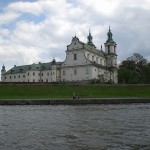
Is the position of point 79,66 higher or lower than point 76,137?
higher

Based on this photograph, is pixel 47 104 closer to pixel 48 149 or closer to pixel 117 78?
pixel 48 149

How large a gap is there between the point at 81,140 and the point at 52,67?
123m

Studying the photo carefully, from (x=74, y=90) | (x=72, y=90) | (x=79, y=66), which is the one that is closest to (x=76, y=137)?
(x=72, y=90)

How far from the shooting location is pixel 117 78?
135500mm

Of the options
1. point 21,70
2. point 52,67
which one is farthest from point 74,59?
point 21,70

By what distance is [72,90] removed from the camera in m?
72.9

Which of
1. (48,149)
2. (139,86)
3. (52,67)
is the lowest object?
(48,149)

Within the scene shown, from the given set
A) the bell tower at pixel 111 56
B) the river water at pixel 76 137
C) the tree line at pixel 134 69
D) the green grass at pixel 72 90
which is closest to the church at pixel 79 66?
the bell tower at pixel 111 56

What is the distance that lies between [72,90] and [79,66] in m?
48.8

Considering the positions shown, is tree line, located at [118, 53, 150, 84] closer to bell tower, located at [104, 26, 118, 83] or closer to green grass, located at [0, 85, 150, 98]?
bell tower, located at [104, 26, 118, 83]

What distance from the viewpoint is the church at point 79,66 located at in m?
120

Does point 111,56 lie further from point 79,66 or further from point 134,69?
point 79,66

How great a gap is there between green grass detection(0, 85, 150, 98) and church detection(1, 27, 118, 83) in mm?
41623

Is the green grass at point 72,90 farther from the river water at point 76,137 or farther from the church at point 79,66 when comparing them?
the river water at point 76,137
